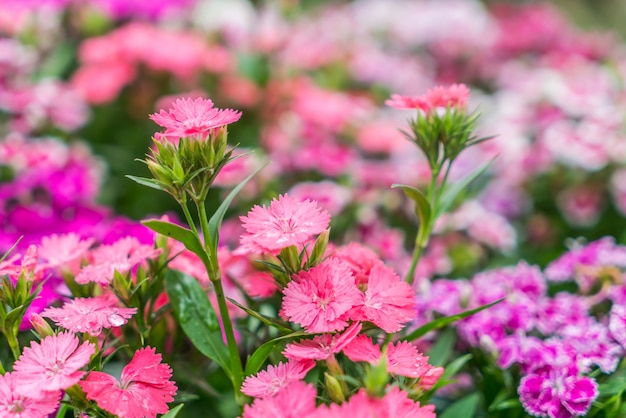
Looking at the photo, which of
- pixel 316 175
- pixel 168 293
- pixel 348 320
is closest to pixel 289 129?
pixel 316 175

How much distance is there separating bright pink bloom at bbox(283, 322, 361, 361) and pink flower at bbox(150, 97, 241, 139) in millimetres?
254

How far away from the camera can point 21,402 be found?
2.16 feet

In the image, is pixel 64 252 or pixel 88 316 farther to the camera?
pixel 64 252

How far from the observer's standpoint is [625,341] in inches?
32.3

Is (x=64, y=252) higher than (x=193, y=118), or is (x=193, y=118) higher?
(x=193, y=118)

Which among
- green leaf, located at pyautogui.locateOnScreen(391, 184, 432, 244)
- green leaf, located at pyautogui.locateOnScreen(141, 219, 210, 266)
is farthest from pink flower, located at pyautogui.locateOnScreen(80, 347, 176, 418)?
green leaf, located at pyautogui.locateOnScreen(391, 184, 432, 244)

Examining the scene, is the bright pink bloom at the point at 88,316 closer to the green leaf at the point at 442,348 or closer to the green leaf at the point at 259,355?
the green leaf at the point at 259,355

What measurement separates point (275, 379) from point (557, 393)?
0.37m

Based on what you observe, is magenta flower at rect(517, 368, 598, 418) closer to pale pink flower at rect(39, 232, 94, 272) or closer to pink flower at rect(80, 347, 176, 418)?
pink flower at rect(80, 347, 176, 418)

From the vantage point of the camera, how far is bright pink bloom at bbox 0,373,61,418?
25.4 inches

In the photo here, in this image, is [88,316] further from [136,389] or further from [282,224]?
[282,224]

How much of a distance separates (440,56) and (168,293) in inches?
71.7

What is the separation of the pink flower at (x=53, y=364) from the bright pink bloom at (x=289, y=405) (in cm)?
19

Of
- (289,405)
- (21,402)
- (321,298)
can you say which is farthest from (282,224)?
(21,402)
